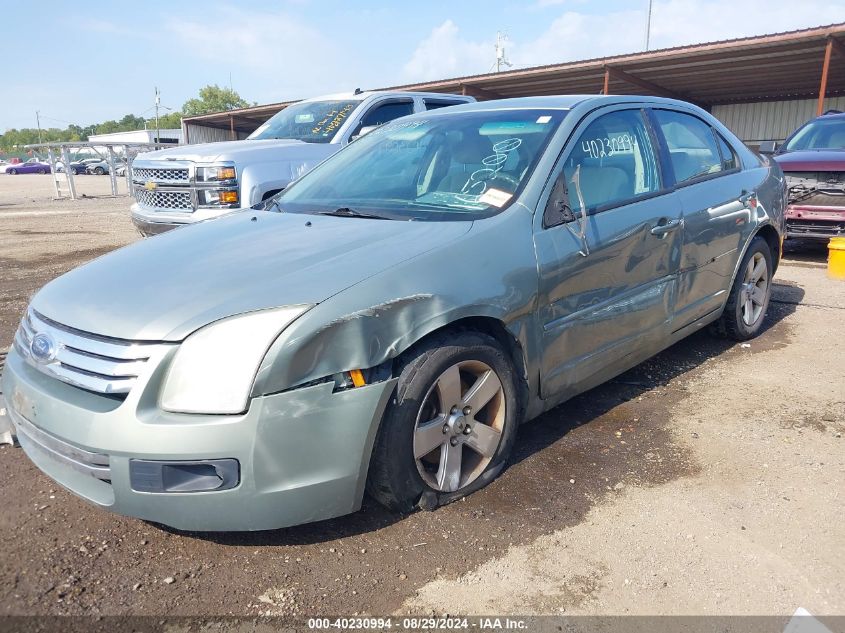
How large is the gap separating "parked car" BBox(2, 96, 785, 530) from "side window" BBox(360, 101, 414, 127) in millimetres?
3843

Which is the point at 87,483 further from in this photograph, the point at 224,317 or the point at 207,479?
the point at 224,317

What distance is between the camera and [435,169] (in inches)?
135

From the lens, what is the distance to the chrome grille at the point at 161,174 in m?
6.53

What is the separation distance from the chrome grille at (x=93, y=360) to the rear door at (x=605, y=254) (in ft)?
5.38

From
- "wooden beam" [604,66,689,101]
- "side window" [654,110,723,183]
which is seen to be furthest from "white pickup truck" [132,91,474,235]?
"wooden beam" [604,66,689,101]

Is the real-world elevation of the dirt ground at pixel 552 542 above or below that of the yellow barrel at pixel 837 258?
below

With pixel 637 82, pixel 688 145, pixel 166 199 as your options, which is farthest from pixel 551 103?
pixel 637 82

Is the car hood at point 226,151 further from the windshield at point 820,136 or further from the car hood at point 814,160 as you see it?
the windshield at point 820,136

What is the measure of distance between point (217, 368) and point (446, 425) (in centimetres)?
94

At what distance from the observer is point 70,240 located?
1078 cm

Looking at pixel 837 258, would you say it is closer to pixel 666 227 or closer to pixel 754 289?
pixel 754 289

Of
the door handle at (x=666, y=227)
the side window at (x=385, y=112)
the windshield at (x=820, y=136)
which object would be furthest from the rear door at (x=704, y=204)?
the windshield at (x=820, y=136)

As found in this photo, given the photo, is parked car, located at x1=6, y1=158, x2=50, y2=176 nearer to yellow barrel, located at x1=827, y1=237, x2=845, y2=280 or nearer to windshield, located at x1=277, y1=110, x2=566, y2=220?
yellow barrel, located at x1=827, y1=237, x2=845, y2=280

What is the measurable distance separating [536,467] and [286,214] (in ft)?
5.70
